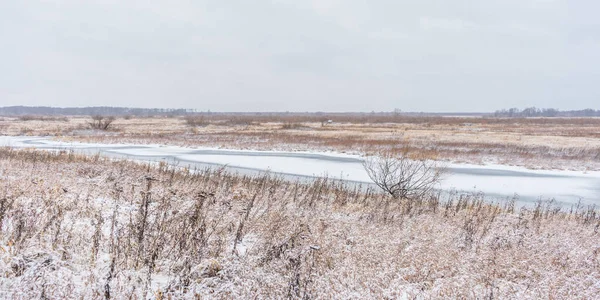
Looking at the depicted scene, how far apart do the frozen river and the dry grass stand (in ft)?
26.7

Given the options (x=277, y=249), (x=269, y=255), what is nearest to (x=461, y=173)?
(x=277, y=249)

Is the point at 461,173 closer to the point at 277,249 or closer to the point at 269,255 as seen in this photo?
the point at 277,249

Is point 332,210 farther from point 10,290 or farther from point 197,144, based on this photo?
point 197,144

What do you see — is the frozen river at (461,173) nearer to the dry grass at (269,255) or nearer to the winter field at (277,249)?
the winter field at (277,249)

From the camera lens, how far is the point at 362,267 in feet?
16.2

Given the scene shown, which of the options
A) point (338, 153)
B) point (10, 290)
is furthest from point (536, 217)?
point (338, 153)

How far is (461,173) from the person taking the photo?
20922 millimetres

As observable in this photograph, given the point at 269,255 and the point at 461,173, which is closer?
the point at 269,255

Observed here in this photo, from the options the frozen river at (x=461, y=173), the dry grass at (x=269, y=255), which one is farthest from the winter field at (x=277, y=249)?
the frozen river at (x=461, y=173)

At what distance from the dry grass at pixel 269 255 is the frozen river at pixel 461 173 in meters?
8.13

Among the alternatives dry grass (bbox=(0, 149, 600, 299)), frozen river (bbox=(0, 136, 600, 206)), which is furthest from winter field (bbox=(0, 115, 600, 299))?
frozen river (bbox=(0, 136, 600, 206))

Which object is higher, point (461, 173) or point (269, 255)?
point (269, 255)

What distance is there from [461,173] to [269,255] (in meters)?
18.7

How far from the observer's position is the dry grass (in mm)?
3881
